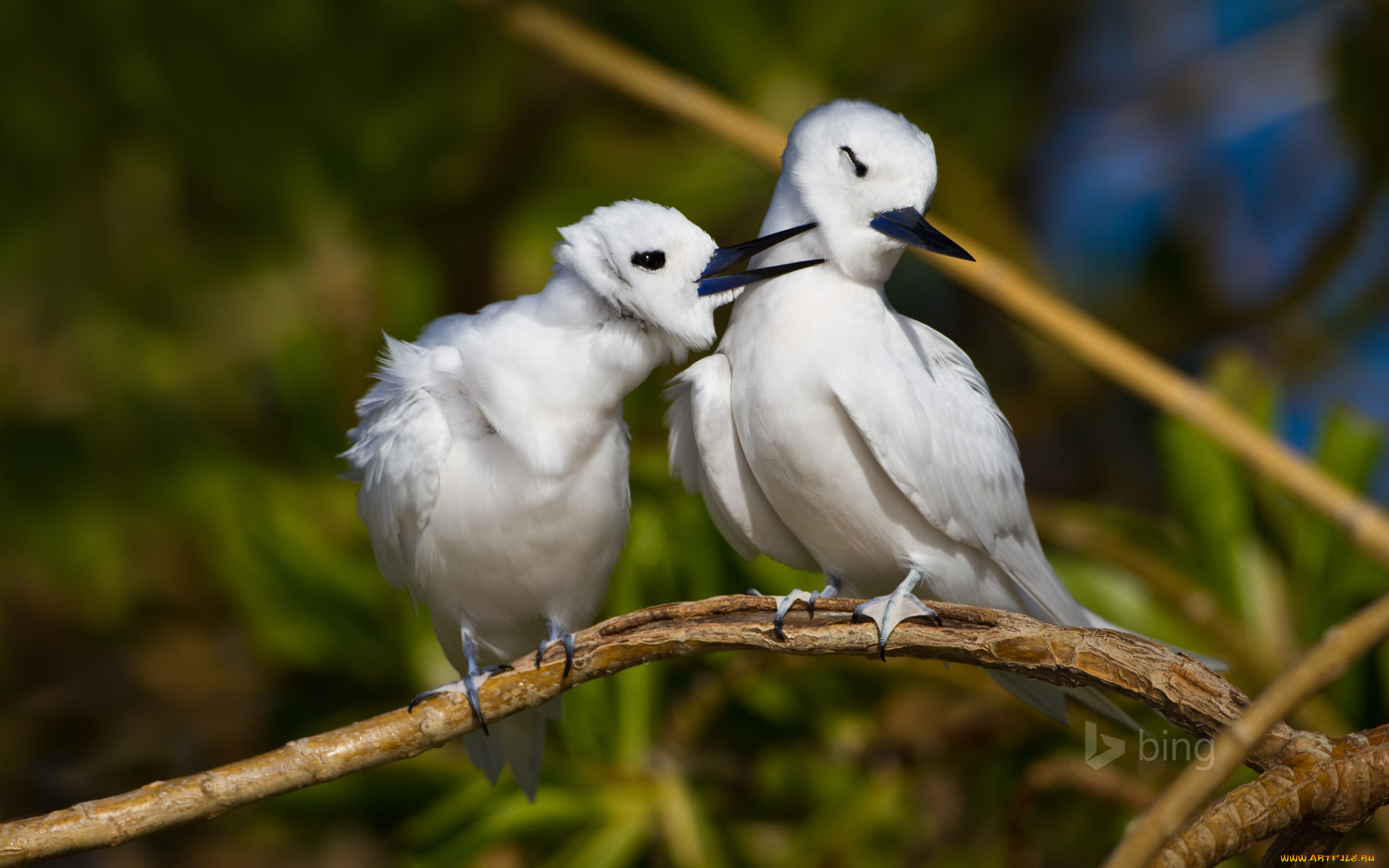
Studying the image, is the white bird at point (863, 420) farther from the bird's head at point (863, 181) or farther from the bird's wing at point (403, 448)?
the bird's wing at point (403, 448)

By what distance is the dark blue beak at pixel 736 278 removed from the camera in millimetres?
1346

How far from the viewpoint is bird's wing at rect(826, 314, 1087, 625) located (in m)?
1.47

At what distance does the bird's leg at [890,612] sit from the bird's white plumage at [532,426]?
40 centimetres

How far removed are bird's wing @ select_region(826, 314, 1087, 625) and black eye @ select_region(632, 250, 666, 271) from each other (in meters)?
0.28

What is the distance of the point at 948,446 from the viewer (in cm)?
153

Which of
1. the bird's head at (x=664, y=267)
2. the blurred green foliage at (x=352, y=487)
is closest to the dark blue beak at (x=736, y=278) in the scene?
the bird's head at (x=664, y=267)

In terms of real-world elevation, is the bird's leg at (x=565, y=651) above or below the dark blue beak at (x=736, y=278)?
below

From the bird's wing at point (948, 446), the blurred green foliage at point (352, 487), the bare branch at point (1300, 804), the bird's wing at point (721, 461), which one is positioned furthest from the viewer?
the blurred green foliage at point (352, 487)

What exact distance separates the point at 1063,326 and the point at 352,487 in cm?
193

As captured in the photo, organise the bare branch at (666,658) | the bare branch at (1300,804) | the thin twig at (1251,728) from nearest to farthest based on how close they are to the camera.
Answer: the thin twig at (1251,728), the bare branch at (1300,804), the bare branch at (666,658)

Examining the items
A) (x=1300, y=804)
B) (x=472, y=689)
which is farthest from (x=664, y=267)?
(x=1300, y=804)

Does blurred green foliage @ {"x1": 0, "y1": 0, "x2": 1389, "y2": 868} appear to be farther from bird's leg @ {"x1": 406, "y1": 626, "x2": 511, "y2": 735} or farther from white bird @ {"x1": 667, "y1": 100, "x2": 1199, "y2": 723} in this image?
bird's leg @ {"x1": 406, "y1": 626, "x2": 511, "y2": 735}

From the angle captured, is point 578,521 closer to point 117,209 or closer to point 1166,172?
point 117,209

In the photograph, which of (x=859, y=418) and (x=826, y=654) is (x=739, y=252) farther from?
(x=826, y=654)
